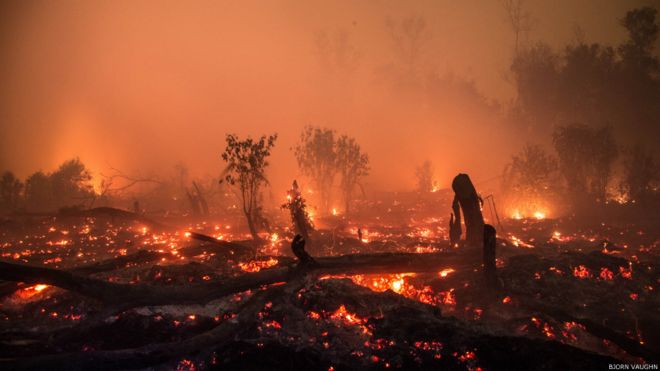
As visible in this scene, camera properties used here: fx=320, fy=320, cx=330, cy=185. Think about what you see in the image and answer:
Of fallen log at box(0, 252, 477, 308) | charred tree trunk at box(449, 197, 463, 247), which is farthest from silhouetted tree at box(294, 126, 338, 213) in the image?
fallen log at box(0, 252, 477, 308)

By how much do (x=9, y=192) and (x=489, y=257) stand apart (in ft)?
150

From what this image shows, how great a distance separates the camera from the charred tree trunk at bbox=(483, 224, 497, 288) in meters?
9.87

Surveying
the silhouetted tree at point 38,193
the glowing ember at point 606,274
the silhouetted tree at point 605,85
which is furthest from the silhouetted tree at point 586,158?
the silhouetted tree at point 38,193

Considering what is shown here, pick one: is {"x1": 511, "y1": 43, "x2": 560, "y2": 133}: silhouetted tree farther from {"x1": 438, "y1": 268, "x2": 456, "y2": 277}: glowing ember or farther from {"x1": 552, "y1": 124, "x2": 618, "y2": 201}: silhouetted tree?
{"x1": 438, "y1": 268, "x2": 456, "y2": 277}: glowing ember

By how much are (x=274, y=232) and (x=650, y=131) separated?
50970 mm

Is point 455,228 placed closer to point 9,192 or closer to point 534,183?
point 534,183

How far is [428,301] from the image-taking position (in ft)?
34.9

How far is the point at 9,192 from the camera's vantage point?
1336 inches

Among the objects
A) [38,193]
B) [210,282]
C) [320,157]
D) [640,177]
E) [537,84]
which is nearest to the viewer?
[210,282]

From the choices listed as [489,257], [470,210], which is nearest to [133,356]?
[489,257]

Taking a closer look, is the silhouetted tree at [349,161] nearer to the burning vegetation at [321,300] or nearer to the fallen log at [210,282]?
the burning vegetation at [321,300]

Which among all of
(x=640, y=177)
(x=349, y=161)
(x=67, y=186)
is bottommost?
(x=640, y=177)

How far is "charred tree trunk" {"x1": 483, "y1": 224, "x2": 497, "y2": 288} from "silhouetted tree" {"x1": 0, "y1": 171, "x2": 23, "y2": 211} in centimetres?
4382

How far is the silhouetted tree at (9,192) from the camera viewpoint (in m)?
33.5
